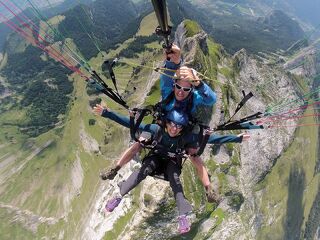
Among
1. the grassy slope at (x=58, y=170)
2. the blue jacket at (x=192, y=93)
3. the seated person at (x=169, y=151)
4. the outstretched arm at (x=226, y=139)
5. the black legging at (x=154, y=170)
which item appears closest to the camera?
the blue jacket at (x=192, y=93)

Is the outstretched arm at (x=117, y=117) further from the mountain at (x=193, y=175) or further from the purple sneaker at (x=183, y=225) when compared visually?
the purple sneaker at (x=183, y=225)

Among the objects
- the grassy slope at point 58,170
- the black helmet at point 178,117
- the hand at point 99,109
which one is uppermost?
the hand at point 99,109

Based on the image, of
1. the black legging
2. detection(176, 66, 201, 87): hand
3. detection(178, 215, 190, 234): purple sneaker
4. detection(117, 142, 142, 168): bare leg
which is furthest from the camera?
detection(117, 142, 142, 168): bare leg

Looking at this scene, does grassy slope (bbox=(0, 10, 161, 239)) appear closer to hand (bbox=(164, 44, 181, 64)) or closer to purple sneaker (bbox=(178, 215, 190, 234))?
hand (bbox=(164, 44, 181, 64))

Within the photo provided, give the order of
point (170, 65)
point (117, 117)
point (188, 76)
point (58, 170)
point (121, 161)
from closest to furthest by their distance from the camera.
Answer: point (188, 76)
point (170, 65)
point (117, 117)
point (121, 161)
point (58, 170)

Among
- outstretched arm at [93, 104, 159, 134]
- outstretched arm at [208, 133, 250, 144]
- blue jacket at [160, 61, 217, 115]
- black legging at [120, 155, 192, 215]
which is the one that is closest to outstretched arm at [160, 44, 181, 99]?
blue jacket at [160, 61, 217, 115]

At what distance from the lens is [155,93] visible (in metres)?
40.7

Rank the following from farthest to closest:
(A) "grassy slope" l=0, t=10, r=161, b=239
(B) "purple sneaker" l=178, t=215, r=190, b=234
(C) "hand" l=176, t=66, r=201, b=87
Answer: (A) "grassy slope" l=0, t=10, r=161, b=239 → (B) "purple sneaker" l=178, t=215, r=190, b=234 → (C) "hand" l=176, t=66, r=201, b=87

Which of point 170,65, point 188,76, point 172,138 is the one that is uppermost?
point 170,65

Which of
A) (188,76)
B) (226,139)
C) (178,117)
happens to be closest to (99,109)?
(178,117)

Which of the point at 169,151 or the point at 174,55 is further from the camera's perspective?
the point at 169,151

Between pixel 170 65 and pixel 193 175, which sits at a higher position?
pixel 170 65

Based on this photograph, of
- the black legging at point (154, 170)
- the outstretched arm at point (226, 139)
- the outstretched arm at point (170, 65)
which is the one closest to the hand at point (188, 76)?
the outstretched arm at point (170, 65)

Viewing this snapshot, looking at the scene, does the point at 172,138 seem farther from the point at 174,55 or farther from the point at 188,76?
the point at 174,55
